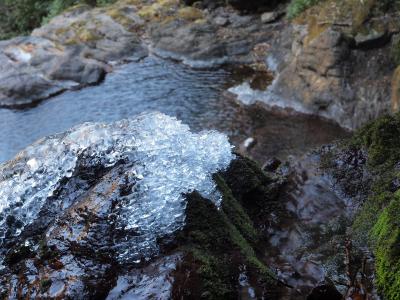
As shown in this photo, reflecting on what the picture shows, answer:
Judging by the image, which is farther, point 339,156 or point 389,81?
point 389,81

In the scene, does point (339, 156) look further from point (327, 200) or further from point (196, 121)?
point (196, 121)

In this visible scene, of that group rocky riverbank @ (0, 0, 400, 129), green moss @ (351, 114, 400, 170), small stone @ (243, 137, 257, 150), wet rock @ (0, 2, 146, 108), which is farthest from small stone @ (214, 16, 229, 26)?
green moss @ (351, 114, 400, 170)

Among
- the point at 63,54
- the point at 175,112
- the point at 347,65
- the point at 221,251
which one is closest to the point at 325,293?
the point at 221,251

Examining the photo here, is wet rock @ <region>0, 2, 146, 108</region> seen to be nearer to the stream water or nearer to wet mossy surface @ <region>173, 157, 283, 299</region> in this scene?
the stream water

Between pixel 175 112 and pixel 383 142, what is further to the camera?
pixel 175 112

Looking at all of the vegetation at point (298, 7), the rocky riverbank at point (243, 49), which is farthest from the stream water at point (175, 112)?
the vegetation at point (298, 7)

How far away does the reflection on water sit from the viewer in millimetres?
9648

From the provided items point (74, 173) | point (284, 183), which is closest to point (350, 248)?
point (284, 183)

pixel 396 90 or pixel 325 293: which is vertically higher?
pixel 325 293

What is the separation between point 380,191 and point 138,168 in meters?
2.08

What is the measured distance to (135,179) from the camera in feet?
11.3

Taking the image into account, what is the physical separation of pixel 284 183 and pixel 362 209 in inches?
40.0

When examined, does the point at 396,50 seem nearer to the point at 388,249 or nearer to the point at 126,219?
the point at 388,249

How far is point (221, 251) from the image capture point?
337 cm
